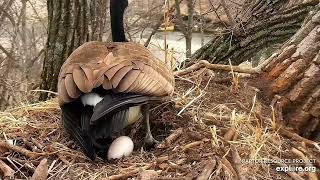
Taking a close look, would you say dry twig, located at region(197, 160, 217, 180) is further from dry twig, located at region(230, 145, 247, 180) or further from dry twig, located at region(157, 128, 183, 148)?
dry twig, located at region(157, 128, 183, 148)

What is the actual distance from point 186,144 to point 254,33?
228cm

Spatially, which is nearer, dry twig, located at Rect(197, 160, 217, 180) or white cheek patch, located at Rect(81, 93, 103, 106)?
dry twig, located at Rect(197, 160, 217, 180)

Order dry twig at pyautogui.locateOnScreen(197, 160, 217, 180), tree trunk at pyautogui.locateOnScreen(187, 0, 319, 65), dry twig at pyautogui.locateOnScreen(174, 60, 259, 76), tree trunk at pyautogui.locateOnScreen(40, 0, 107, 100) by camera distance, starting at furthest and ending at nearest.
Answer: tree trunk at pyautogui.locateOnScreen(187, 0, 319, 65) → tree trunk at pyautogui.locateOnScreen(40, 0, 107, 100) → dry twig at pyautogui.locateOnScreen(174, 60, 259, 76) → dry twig at pyautogui.locateOnScreen(197, 160, 217, 180)

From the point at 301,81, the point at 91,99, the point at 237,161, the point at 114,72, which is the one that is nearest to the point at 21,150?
the point at 91,99

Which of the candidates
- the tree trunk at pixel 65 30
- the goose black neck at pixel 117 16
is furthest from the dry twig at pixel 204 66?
the tree trunk at pixel 65 30

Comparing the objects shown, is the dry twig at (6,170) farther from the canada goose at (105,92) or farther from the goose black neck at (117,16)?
the goose black neck at (117,16)

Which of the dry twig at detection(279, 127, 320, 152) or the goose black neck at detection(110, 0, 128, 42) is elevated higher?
the goose black neck at detection(110, 0, 128, 42)

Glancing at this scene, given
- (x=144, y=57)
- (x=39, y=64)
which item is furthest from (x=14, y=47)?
(x=144, y=57)

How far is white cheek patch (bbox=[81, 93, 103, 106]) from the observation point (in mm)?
2946

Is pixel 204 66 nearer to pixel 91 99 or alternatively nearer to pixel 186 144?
pixel 186 144

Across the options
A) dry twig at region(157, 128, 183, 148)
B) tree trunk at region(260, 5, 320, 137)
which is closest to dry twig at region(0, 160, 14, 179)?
dry twig at region(157, 128, 183, 148)

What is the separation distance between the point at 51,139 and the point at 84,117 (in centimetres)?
35

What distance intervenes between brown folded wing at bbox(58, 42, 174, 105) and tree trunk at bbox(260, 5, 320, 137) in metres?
0.75

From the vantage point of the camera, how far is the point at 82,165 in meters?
2.92
